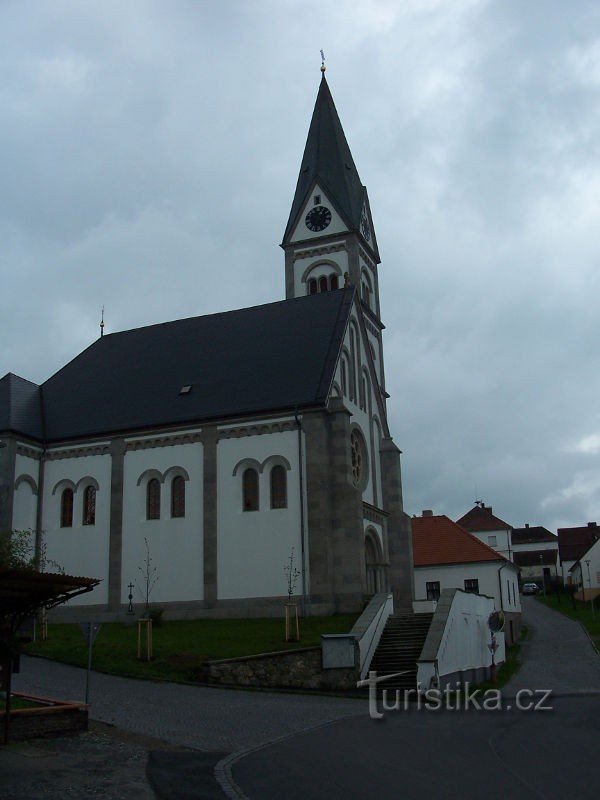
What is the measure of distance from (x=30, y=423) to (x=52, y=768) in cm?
2995

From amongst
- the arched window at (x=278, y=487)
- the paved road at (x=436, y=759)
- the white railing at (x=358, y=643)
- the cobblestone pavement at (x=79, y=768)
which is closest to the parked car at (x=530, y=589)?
the arched window at (x=278, y=487)

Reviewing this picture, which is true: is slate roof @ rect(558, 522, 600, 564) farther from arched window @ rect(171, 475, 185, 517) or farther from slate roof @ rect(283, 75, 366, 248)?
arched window @ rect(171, 475, 185, 517)

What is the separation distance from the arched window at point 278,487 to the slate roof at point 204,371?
2539mm

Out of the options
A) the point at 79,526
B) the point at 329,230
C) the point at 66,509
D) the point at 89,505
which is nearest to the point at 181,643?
the point at 79,526

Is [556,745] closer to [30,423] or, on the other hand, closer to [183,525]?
[183,525]

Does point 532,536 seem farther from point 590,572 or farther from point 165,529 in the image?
point 165,529

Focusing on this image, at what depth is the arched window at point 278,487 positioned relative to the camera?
35844 mm

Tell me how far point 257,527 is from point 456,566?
73.5ft

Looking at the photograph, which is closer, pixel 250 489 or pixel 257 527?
pixel 257 527

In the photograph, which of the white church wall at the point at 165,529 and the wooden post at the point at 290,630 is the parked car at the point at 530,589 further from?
the wooden post at the point at 290,630

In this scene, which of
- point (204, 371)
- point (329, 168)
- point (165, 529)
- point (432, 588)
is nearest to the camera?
point (165, 529)

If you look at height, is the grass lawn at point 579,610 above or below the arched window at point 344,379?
below

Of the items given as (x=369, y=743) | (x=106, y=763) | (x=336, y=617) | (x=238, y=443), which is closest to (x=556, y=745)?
(x=369, y=743)

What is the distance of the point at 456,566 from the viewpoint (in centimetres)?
5441
